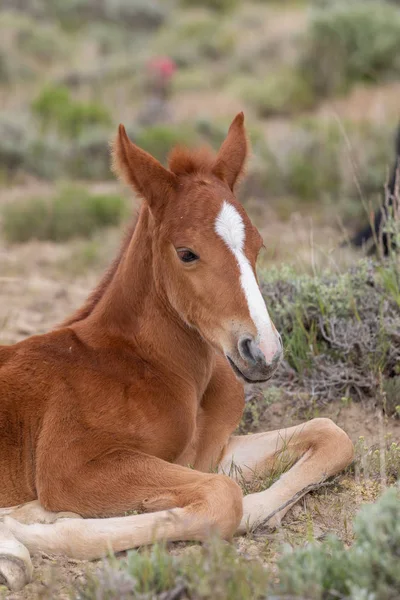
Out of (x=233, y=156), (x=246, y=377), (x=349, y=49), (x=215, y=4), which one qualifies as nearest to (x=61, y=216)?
(x=233, y=156)

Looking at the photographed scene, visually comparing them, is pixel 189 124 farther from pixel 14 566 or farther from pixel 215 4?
pixel 215 4

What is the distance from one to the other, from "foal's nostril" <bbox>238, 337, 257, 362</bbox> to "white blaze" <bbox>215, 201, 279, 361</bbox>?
0.04 m

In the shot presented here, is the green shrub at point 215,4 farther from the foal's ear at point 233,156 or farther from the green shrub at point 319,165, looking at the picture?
the foal's ear at point 233,156

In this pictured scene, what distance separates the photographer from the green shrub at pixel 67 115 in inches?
578

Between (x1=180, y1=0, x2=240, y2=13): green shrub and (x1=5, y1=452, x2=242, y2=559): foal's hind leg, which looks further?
(x1=180, y1=0, x2=240, y2=13): green shrub

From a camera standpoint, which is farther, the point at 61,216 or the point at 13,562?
the point at 61,216

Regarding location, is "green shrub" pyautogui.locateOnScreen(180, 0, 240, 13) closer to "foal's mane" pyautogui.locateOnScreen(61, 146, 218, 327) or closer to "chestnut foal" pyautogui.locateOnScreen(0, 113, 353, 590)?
"foal's mane" pyautogui.locateOnScreen(61, 146, 218, 327)

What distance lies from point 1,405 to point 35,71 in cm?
2086

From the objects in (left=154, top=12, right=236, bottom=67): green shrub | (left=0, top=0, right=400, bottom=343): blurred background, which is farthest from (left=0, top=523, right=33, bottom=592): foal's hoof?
(left=154, top=12, right=236, bottom=67): green shrub

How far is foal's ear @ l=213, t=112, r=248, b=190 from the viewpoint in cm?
415

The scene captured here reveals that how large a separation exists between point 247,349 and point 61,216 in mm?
7170

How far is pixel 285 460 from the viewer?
440 centimetres

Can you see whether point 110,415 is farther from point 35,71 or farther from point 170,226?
point 35,71

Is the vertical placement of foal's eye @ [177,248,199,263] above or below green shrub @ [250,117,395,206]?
below
